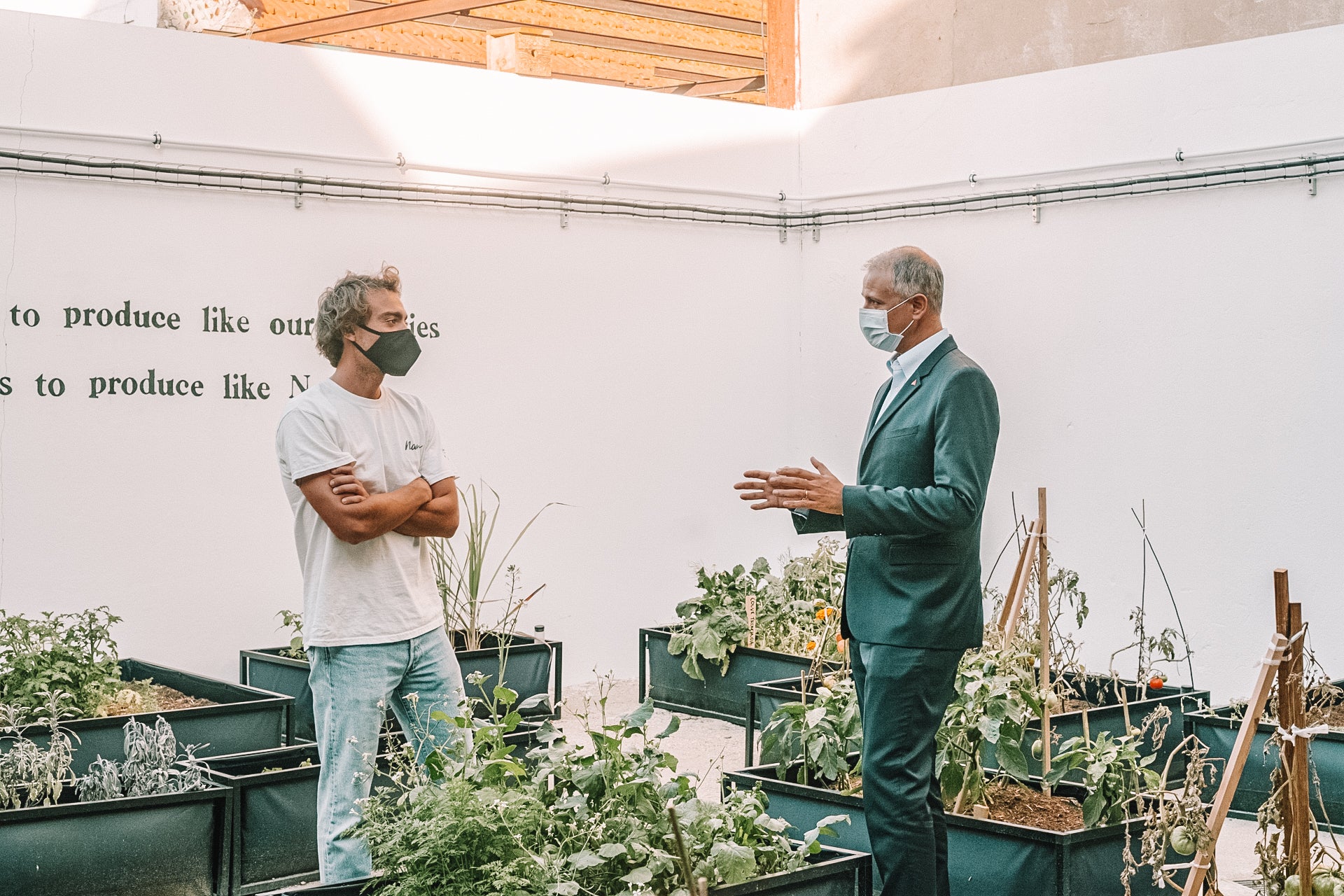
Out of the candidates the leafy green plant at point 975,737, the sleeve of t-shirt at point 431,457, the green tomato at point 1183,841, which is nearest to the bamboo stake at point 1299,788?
the green tomato at point 1183,841

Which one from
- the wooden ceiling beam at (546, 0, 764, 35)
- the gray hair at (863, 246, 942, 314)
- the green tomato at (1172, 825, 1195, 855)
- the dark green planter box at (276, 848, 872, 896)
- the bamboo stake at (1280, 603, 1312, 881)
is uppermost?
the wooden ceiling beam at (546, 0, 764, 35)

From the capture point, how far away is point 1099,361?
6.57 meters

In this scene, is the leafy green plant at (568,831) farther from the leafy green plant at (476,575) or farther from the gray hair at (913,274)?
the leafy green plant at (476,575)

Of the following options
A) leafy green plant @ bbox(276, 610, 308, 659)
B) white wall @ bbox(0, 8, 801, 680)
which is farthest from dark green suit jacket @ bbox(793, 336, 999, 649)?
white wall @ bbox(0, 8, 801, 680)

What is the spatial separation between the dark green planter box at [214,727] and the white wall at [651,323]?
50.1 inches

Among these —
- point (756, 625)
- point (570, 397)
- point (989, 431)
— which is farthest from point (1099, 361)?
point (989, 431)

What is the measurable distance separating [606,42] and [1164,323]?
4.32 m

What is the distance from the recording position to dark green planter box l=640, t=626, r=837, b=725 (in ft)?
19.2

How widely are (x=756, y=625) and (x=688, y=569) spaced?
131cm

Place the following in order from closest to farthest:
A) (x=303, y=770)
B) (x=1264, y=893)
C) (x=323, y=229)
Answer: (x=1264, y=893) → (x=303, y=770) → (x=323, y=229)

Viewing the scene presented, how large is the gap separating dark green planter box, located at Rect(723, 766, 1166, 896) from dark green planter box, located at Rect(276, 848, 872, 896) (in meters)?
0.26

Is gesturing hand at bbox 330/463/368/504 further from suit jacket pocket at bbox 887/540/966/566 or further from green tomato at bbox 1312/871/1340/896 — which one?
green tomato at bbox 1312/871/1340/896

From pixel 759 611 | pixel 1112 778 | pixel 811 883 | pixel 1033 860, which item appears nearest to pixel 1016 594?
pixel 1112 778

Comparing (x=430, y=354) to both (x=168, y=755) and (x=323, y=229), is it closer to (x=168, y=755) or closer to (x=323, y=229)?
(x=323, y=229)
